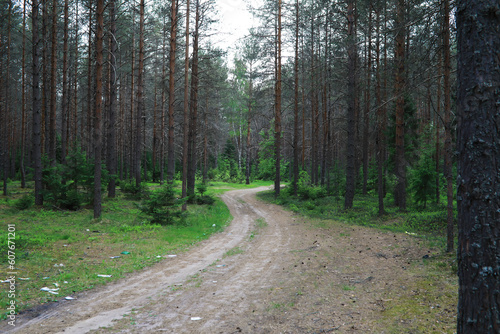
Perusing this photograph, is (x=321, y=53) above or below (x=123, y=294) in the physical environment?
above

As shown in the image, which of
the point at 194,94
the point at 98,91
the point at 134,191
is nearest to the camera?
the point at 98,91

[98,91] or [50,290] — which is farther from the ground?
[98,91]

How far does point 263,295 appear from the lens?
18.0 ft

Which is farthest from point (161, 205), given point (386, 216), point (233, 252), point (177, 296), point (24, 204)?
point (386, 216)

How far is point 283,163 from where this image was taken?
50094mm

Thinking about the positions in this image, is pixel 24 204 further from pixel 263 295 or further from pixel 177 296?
pixel 263 295

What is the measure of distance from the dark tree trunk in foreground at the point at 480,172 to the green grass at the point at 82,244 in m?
6.08

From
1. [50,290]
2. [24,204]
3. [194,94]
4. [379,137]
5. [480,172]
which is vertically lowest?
[50,290]

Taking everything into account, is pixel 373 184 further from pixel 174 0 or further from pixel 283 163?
pixel 283 163

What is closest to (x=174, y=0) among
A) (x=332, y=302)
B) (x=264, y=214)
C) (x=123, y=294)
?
(x=264, y=214)

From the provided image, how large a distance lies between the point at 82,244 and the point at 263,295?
624cm

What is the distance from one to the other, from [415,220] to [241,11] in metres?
16.8

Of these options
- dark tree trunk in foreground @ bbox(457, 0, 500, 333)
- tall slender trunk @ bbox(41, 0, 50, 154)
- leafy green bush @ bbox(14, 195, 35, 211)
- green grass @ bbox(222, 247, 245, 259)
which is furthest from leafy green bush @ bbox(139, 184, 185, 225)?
dark tree trunk in foreground @ bbox(457, 0, 500, 333)

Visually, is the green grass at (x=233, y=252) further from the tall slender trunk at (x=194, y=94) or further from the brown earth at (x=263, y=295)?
the tall slender trunk at (x=194, y=94)
